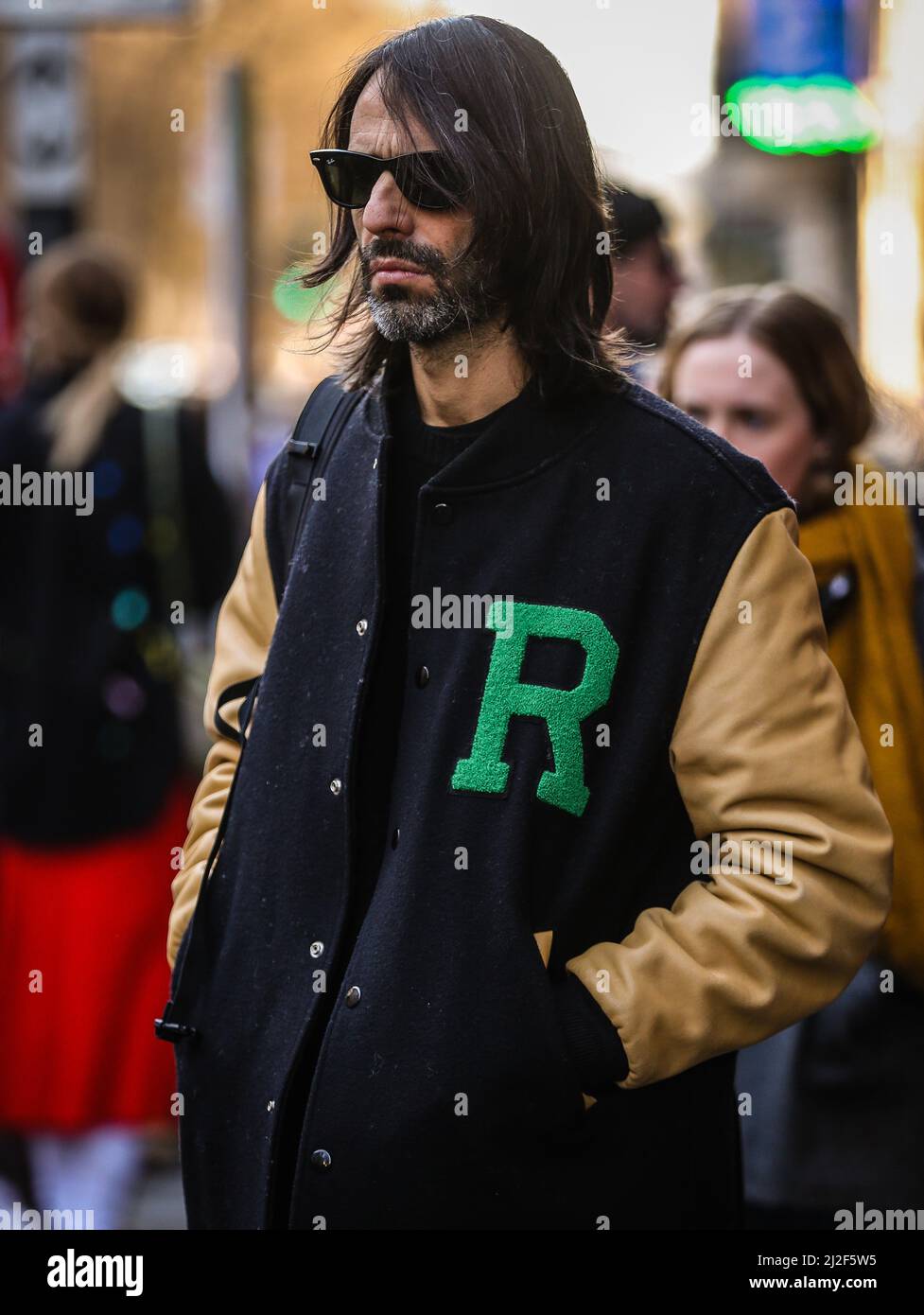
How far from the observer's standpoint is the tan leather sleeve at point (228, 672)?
2.94 m

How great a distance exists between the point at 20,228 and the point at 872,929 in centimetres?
685

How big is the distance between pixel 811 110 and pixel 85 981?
621cm

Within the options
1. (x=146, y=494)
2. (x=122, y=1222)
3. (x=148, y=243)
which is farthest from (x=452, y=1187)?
(x=148, y=243)

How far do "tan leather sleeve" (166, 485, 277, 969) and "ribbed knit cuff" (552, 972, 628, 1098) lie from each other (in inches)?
28.9

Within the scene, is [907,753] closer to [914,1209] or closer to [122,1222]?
[914,1209]

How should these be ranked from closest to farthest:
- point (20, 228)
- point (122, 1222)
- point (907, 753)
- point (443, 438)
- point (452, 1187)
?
point (452, 1187) < point (443, 438) < point (907, 753) < point (122, 1222) < point (20, 228)

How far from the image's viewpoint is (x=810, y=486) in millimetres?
3654

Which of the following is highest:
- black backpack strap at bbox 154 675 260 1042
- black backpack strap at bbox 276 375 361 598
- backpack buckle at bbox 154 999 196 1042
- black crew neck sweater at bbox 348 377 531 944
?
black backpack strap at bbox 276 375 361 598

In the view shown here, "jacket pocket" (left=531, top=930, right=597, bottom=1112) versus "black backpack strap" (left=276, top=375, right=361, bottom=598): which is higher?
"black backpack strap" (left=276, top=375, right=361, bottom=598)

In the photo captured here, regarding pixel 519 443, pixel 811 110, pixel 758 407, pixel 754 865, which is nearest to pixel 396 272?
pixel 519 443

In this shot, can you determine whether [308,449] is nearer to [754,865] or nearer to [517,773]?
[517,773]

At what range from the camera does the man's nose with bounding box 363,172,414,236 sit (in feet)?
8.29

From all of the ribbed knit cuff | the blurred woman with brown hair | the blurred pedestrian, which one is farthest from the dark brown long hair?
the blurred pedestrian

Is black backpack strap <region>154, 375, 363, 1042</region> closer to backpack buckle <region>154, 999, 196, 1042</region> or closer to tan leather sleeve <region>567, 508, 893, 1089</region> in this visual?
backpack buckle <region>154, 999, 196, 1042</region>
